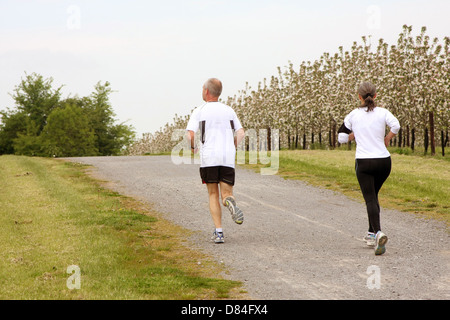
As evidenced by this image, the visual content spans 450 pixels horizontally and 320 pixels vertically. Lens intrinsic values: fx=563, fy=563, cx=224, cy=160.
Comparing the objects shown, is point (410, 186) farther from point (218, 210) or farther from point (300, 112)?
point (300, 112)

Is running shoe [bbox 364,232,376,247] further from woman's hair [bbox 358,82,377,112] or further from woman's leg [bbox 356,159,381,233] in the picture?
woman's hair [bbox 358,82,377,112]

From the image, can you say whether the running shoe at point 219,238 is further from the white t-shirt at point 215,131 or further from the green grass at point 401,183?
the green grass at point 401,183

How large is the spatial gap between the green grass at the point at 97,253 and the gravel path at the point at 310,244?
0.43m

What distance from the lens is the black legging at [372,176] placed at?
25.7 ft

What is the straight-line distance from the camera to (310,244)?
8359mm

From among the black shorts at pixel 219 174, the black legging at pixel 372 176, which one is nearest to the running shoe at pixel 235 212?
the black shorts at pixel 219 174

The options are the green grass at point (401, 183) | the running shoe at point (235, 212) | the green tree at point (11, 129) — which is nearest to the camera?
the running shoe at point (235, 212)

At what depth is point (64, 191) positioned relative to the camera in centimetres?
1445

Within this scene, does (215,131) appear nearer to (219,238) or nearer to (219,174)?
(219,174)

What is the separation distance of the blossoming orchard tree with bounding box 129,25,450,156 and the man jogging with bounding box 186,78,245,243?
25.6 meters

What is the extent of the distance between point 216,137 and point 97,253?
91.4 inches

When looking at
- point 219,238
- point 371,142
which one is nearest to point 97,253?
point 219,238
